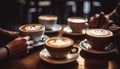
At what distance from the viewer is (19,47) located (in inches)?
47.9

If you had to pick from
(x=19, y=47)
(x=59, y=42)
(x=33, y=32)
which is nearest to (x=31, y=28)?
(x=33, y=32)

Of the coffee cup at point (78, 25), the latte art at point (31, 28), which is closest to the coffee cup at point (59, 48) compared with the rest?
the latte art at point (31, 28)

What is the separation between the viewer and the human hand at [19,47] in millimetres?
1194

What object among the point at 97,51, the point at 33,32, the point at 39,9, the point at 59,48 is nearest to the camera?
the point at 59,48

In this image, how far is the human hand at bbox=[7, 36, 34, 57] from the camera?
119cm

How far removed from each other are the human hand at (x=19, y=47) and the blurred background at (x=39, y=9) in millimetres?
2311

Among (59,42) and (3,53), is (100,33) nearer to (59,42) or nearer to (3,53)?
(59,42)

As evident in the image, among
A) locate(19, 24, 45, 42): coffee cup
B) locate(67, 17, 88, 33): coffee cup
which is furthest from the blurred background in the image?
locate(19, 24, 45, 42): coffee cup

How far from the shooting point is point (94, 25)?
154 cm

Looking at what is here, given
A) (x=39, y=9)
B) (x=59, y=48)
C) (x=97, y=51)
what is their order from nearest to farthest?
(x=59, y=48) < (x=97, y=51) < (x=39, y=9)

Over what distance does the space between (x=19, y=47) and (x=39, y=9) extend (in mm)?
2942

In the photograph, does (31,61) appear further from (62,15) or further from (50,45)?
(62,15)

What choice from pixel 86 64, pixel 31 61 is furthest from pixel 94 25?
pixel 31 61

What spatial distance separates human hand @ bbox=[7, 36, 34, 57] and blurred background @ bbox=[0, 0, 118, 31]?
7.58ft
